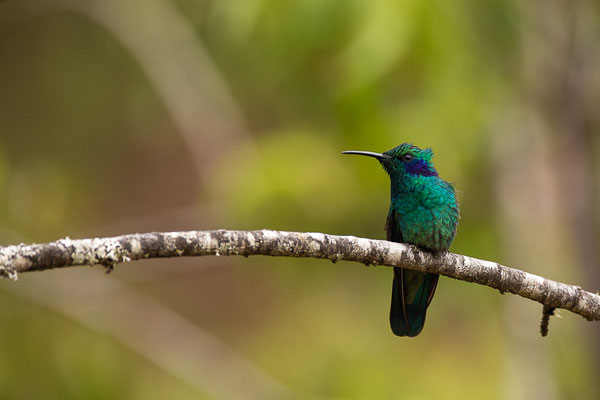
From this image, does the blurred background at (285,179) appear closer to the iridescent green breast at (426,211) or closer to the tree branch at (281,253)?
the iridescent green breast at (426,211)

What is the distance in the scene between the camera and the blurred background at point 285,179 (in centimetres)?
621

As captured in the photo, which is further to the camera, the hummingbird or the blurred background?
the blurred background

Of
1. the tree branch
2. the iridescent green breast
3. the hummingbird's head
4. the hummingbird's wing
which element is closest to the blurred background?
the hummingbird's head

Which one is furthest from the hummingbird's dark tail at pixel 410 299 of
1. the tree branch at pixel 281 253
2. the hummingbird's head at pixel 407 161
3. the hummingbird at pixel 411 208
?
the tree branch at pixel 281 253

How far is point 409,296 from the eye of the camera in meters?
4.54

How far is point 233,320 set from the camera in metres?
9.27

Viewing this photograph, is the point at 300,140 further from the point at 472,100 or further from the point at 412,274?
the point at 412,274

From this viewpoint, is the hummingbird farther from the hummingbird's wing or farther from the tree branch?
the tree branch

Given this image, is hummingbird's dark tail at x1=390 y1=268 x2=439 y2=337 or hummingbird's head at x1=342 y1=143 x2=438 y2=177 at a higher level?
hummingbird's head at x1=342 y1=143 x2=438 y2=177

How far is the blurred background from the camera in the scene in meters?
6.21

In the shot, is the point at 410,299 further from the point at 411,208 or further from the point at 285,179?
the point at 285,179

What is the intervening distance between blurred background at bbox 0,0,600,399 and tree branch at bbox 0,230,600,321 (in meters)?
2.03

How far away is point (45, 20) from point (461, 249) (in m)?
5.45

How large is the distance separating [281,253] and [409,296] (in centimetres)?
187
